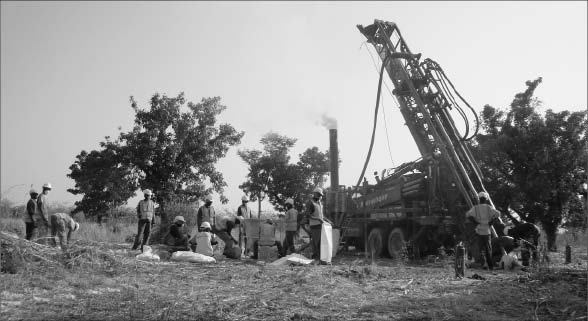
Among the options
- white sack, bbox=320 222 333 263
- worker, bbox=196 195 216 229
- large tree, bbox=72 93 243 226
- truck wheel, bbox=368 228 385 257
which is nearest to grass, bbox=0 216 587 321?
white sack, bbox=320 222 333 263

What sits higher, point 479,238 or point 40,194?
point 40,194

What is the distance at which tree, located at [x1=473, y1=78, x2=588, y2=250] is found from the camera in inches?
578

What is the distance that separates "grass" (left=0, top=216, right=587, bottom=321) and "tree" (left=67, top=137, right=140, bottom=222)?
49.6 ft

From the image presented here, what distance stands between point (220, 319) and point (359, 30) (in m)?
11.5

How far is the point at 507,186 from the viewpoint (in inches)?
591

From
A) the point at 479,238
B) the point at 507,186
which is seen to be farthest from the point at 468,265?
the point at 507,186

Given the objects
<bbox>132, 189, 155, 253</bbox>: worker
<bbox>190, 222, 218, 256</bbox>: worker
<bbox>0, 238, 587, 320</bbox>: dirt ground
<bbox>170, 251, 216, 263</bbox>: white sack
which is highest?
<bbox>132, 189, 155, 253</bbox>: worker

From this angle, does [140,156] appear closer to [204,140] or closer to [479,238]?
[204,140]

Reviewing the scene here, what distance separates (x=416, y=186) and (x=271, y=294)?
258 inches

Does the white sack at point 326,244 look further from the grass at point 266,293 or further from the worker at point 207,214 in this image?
the worker at point 207,214

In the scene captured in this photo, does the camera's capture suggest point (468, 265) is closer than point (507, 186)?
Yes

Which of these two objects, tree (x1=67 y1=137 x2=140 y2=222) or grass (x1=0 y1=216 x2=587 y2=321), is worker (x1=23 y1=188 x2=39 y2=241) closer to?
grass (x1=0 y1=216 x2=587 y2=321)

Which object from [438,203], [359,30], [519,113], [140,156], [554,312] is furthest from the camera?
[140,156]

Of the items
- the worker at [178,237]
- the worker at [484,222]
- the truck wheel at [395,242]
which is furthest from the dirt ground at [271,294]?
the truck wheel at [395,242]
